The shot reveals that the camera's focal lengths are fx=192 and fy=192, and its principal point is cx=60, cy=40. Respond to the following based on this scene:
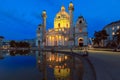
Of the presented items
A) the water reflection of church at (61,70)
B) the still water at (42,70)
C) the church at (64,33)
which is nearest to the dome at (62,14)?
the church at (64,33)

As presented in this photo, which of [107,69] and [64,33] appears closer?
[107,69]

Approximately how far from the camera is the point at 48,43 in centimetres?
10669

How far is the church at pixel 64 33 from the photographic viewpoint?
3728 inches

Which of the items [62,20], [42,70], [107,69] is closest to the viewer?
[107,69]

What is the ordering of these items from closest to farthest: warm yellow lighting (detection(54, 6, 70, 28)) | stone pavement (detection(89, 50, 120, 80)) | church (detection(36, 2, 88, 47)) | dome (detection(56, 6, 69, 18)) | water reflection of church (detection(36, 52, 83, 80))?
stone pavement (detection(89, 50, 120, 80))
water reflection of church (detection(36, 52, 83, 80))
church (detection(36, 2, 88, 47))
warm yellow lighting (detection(54, 6, 70, 28))
dome (detection(56, 6, 69, 18))

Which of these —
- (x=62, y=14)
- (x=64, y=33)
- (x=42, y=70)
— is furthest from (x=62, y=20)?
(x=42, y=70)

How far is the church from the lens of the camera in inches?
3728

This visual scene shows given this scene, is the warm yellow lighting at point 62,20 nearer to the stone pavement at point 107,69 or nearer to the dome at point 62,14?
the dome at point 62,14

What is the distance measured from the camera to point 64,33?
98.9 metres

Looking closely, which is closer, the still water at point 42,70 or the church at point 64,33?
the still water at point 42,70

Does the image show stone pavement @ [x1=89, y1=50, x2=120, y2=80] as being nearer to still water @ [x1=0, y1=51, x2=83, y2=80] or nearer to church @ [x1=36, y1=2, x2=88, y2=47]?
still water @ [x1=0, y1=51, x2=83, y2=80]

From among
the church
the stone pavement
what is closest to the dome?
the church

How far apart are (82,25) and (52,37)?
18.3 metres

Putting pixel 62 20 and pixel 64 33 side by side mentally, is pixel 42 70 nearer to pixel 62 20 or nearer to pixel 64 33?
pixel 64 33
